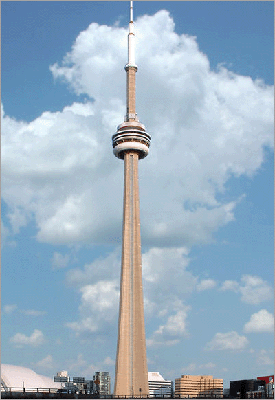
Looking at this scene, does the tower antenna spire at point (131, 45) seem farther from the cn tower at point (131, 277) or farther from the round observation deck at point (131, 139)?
the round observation deck at point (131, 139)

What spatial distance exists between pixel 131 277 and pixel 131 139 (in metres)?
37.2

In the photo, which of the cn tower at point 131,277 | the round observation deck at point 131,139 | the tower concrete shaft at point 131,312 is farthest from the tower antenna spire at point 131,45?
the tower concrete shaft at point 131,312

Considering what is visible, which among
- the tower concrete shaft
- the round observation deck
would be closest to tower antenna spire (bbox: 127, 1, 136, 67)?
the round observation deck

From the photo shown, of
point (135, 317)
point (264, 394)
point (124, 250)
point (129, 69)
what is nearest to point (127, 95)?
point (129, 69)

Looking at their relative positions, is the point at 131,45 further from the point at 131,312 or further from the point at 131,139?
the point at 131,312

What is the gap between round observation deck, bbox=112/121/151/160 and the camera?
150625mm

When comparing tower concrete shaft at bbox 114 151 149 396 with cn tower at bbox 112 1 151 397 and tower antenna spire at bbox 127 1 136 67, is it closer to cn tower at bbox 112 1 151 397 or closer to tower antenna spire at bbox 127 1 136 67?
cn tower at bbox 112 1 151 397

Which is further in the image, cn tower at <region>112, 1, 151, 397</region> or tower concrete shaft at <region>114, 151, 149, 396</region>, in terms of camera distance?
cn tower at <region>112, 1, 151, 397</region>

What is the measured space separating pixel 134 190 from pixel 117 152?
1366 cm

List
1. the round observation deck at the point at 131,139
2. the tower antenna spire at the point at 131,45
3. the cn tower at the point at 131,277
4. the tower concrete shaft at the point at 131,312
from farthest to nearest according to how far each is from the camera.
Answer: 1. the tower antenna spire at the point at 131,45
2. the round observation deck at the point at 131,139
3. the cn tower at the point at 131,277
4. the tower concrete shaft at the point at 131,312

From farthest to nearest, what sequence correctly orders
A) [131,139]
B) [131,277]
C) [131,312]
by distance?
[131,139], [131,277], [131,312]

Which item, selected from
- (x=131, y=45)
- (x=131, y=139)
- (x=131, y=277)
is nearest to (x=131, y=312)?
(x=131, y=277)

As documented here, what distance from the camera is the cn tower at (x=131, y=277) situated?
134 metres

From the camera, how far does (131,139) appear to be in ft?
495
